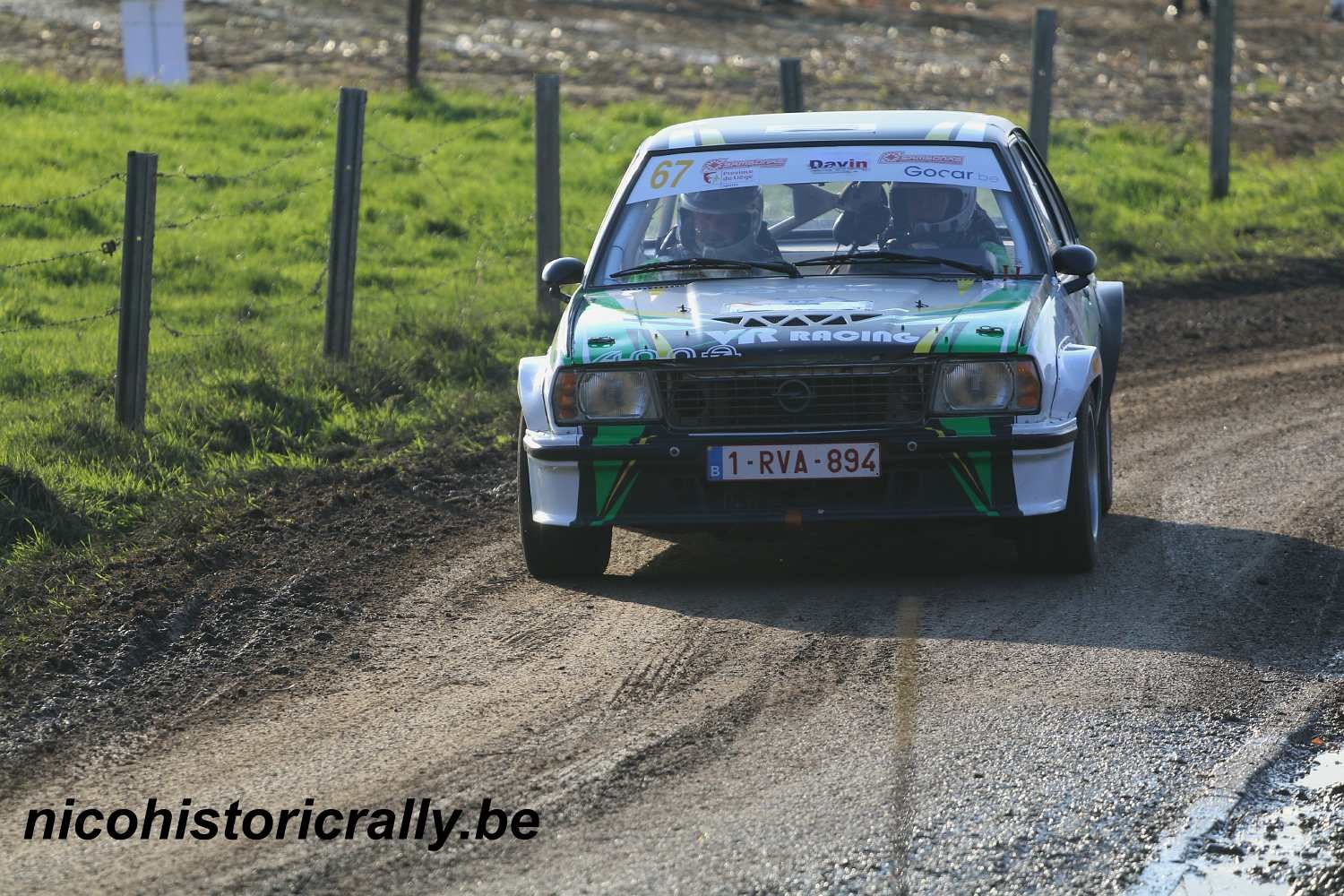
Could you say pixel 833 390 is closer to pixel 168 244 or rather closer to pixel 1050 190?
pixel 1050 190

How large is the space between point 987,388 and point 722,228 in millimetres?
1568

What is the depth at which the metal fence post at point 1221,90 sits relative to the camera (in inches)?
715

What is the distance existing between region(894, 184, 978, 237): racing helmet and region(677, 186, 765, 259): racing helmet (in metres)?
0.60

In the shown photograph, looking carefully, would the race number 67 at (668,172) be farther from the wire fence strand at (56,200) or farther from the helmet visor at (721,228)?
the wire fence strand at (56,200)

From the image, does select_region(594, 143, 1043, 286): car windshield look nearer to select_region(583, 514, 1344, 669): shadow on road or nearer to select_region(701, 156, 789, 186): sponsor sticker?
select_region(701, 156, 789, 186): sponsor sticker

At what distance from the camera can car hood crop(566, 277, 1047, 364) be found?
667 centimetres

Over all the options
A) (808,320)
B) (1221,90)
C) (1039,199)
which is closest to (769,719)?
(808,320)

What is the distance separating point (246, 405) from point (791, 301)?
402 centimetres

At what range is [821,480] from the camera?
22.1ft

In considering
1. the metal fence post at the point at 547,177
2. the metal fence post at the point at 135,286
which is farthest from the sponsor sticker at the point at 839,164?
the metal fence post at the point at 547,177


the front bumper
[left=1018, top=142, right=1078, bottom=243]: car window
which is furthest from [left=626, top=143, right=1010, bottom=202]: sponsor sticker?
the front bumper

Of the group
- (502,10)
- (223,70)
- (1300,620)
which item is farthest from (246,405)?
(502,10)

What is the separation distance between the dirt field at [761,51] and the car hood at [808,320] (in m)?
16.1

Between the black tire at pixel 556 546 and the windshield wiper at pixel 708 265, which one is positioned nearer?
the black tire at pixel 556 546
